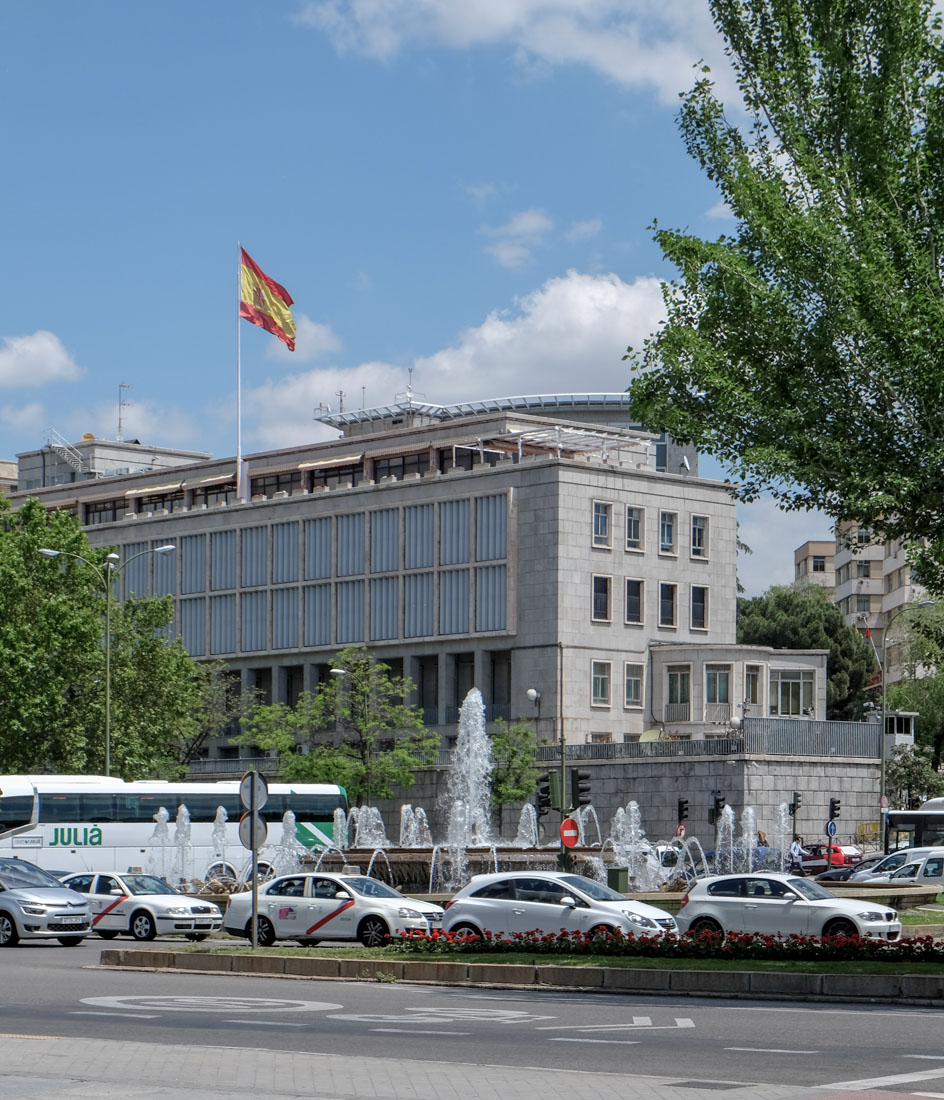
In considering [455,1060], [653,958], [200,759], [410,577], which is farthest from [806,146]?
[200,759]

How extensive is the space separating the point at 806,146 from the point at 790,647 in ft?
285

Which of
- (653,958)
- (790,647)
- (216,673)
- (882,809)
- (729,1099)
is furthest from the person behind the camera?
(790,647)

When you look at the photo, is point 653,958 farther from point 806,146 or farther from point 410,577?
point 410,577

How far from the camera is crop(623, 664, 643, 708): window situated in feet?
294

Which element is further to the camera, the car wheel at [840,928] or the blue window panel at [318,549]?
the blue window panel at [318,549]

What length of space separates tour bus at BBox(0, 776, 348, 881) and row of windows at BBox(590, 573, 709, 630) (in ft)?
111

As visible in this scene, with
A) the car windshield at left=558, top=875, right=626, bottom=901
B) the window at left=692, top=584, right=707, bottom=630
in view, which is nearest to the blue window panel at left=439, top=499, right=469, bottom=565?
the window at left=692, top=584, right=707, bottom=630

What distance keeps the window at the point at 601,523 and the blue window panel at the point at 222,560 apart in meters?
22.5

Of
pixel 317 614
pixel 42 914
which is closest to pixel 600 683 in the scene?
pixel 317 614

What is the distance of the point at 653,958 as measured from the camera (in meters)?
23.6

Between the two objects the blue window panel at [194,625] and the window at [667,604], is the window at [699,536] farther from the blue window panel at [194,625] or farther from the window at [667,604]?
the blue window panel at [194,625]

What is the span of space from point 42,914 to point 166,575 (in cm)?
7175

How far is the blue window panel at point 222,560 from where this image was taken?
101500mm

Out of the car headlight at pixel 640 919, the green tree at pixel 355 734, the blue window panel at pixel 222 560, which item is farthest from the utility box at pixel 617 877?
the blue window panel at pixel 222 560
